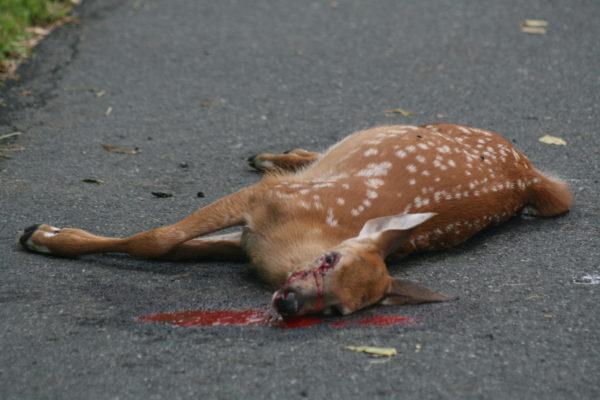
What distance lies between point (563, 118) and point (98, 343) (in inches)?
188

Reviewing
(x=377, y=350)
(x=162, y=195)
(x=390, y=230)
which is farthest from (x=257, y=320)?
(x=162, y=195)

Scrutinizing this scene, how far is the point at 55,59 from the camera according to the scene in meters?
8.71

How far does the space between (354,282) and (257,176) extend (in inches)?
95.4

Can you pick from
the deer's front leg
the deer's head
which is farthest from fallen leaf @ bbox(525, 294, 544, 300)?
the deer's front leg

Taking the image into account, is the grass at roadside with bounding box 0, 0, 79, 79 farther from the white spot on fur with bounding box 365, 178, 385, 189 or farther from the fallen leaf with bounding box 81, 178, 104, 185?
the white spot on fur with bounding box 365, 178, 385, 189

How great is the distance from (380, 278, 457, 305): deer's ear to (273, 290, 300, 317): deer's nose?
47 centimetres

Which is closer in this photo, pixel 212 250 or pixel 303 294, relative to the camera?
pixel 303 294

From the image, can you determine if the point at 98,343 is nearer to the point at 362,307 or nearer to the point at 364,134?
the point at 362,307

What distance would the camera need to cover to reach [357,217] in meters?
5.13

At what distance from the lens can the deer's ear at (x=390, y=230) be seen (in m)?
4.70

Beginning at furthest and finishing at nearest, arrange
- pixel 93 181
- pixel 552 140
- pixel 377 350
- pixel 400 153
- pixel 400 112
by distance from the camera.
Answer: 1. pixel 400 112
2. pixel 552 140
3. pixel 93 181
4. pixel 400 153
5. pixel 377 350

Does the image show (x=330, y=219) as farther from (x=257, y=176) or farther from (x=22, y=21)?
(x=22, y=21)

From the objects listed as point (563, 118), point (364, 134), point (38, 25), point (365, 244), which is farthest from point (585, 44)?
point (365, 244)

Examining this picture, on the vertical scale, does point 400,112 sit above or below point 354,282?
below
